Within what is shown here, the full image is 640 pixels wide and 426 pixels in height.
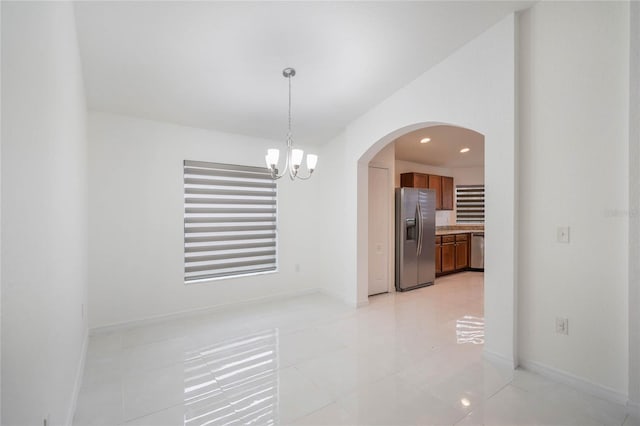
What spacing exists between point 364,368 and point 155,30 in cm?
338

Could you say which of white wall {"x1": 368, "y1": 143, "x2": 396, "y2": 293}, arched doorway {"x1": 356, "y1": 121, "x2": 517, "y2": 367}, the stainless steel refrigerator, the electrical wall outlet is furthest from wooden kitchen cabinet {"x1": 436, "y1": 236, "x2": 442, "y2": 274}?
the electrical wall outlet

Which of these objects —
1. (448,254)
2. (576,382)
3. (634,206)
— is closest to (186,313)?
(576,382)

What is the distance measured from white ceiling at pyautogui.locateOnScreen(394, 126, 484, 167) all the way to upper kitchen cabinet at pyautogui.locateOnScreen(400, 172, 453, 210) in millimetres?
428

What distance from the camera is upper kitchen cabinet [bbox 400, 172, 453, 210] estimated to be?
6016 mm

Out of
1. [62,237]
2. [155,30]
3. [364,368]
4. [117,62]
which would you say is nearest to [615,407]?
[364,368]

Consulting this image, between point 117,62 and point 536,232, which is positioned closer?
point 536,232

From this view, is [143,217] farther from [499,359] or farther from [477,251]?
[477,251]

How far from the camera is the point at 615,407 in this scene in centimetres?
199

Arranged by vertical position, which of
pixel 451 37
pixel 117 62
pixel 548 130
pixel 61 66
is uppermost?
pixel 451 37

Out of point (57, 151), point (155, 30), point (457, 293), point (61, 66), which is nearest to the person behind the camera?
point (57, 151)

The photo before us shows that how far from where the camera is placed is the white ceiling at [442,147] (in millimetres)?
5152

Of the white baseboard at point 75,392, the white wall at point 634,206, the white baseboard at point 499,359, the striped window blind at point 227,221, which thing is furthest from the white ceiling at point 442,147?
the white baseboard at point 75,392

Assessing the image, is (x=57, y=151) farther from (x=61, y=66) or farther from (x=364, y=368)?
(x=364, y=368)

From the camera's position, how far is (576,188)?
2.22 metres
